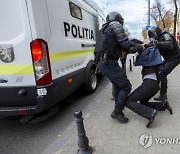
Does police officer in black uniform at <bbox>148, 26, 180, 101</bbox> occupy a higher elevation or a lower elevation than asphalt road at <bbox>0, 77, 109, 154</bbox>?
higher

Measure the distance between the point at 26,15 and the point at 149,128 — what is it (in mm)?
2791

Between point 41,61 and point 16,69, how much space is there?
442 millimetres

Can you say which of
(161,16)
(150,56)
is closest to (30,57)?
(150,56)

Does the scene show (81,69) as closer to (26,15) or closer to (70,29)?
(70,29)

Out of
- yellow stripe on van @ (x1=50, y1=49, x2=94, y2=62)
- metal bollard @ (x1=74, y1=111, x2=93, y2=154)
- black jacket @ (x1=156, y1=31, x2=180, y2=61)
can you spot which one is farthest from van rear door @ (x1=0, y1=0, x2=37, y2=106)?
black jacket @ (x1=156, y1=31, x2=180, y2=61)

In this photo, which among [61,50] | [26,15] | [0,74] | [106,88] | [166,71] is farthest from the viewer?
[106,88]

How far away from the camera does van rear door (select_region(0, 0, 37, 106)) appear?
3525 millimetres

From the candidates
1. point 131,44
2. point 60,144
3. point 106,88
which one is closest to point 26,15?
point 131,44

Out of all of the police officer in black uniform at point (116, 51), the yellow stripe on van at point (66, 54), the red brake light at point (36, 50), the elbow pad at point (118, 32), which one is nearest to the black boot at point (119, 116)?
the police officer in black uniform at point (116, 51)

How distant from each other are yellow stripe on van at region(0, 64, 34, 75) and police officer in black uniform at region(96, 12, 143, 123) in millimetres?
1272

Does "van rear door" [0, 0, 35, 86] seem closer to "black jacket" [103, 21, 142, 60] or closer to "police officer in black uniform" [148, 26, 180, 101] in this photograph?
"black jacket" [103, 21, 142, 60]

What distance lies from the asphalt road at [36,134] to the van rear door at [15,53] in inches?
27.3

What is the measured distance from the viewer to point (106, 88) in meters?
7.19

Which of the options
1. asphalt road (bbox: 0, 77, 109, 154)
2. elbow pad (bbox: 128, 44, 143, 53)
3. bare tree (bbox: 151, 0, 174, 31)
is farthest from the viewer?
bare tree (bbox: 151, 0, 174, 31)
